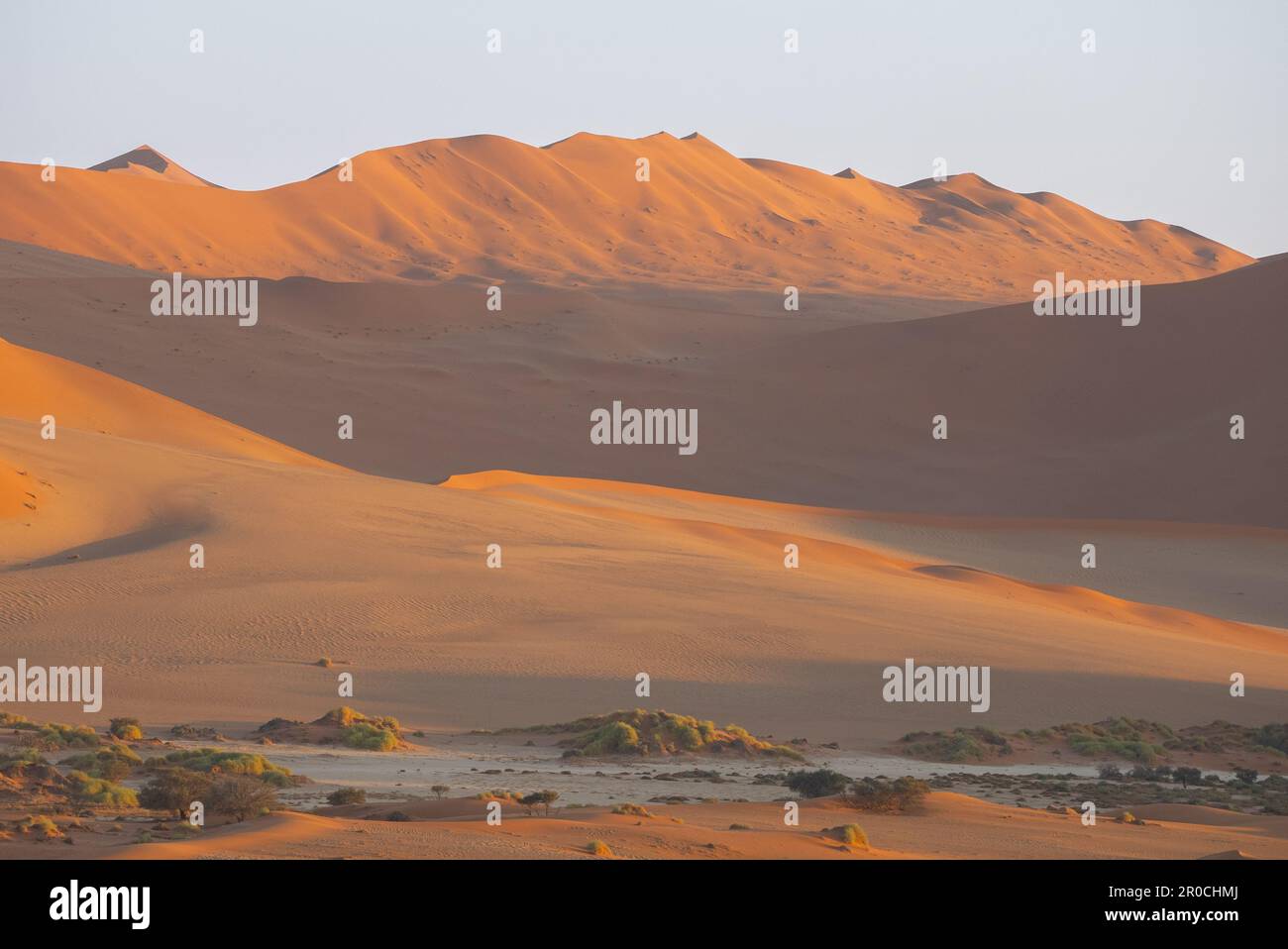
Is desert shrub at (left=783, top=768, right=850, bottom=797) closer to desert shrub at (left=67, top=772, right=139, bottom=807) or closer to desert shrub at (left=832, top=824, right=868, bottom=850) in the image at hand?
desert shrub at (left=832, top=824, right=868, bottom=850)

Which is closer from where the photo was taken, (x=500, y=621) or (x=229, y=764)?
(x=229, y=764)

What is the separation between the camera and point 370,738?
55.0 ft

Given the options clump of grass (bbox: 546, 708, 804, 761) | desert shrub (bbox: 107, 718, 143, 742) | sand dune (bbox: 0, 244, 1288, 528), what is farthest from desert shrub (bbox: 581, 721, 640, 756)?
sand dune (bbox: 0, 244, 1288, 528)

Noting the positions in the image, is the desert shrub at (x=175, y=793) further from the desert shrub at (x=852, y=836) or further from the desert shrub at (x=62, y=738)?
the desert shrub at (x=852, y=836)

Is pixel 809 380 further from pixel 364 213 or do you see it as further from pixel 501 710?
pixel 364 213

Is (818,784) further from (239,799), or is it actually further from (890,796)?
(239,799)

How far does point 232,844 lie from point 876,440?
162 feet

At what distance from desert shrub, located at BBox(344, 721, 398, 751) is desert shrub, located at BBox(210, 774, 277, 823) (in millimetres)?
4309

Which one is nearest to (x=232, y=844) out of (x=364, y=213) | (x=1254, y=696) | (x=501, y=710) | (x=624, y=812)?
(x=624, y=812)

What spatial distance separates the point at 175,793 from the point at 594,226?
122194mm

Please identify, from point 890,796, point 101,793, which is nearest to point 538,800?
point 890,796

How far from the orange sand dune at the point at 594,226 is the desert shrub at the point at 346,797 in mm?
95236

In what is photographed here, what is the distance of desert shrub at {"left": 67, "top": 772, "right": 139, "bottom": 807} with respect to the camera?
12906 millimetres

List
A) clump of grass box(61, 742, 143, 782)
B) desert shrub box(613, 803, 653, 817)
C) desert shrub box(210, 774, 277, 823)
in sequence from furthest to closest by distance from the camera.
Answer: clump of grass box(61, 742, 143, 782) < desert shrub box(613, 803, 653, 817) < desert shrub box(210, 774, 277, 823)
